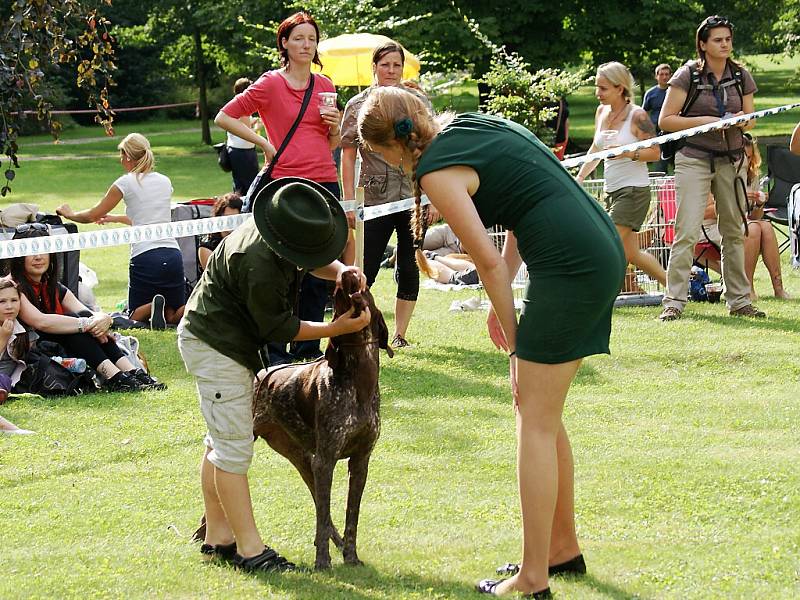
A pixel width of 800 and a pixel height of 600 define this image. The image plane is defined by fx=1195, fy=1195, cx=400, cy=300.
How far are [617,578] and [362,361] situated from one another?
1.25m

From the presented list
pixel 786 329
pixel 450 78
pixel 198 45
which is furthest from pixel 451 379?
pixel 198 45

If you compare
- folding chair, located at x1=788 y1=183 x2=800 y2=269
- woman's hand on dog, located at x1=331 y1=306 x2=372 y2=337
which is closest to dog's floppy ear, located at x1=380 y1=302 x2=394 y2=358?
woman's hand on dog, located at x1=331 y1=306 x2=372 y2=337

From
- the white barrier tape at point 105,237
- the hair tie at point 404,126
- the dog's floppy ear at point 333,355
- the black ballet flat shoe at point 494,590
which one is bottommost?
the black ballet flat shoe at point 494,590

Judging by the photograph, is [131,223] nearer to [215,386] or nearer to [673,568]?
[215,386]

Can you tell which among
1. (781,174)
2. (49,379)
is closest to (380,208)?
(49,379)

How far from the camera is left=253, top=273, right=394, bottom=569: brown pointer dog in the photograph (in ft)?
14.8

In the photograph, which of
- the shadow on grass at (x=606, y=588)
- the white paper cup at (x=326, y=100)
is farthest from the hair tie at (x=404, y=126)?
the white paper cup at (x=326, y=100)

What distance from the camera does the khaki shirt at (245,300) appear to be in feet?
14.1

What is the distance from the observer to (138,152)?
10.2 metres

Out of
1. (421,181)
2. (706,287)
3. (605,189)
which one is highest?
(421,181)

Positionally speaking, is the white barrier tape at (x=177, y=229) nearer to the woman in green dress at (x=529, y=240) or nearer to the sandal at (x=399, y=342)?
the sandal at (x=399, y=342)

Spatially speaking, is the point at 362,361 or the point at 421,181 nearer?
the point at 421,181

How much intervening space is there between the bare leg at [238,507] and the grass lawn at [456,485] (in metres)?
0.13

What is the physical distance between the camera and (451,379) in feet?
26.1
